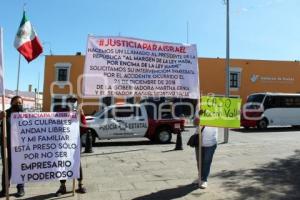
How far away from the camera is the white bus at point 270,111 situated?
2795 centimetres

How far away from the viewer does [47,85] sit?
43781 millimetres

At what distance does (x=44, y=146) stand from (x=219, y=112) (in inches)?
148

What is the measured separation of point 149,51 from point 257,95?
19.3 metres

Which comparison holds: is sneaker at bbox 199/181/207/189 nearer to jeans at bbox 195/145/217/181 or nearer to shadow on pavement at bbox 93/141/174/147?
jeans at bbox 195/145/217/181

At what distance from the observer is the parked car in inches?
702

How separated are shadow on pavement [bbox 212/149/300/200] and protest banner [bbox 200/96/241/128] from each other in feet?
3.92

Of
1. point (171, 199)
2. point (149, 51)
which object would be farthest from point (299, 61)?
point (171, 199)

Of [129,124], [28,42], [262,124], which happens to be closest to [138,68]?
[28,42]

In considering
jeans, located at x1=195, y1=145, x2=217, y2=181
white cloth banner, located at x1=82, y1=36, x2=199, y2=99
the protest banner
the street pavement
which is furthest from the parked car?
jeans, located at x1=195, y1=145, x2=217, y2=181

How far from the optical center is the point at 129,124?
709 inches

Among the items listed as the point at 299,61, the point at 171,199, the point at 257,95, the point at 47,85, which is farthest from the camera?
the point at 299,61

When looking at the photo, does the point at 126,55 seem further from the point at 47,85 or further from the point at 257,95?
the point at 47,85

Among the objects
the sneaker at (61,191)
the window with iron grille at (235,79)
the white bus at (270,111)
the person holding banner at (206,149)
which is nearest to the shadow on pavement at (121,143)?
the person holding banner at (206,149)

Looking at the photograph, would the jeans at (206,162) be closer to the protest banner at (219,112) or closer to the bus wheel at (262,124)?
the protest banner at (219,112)
